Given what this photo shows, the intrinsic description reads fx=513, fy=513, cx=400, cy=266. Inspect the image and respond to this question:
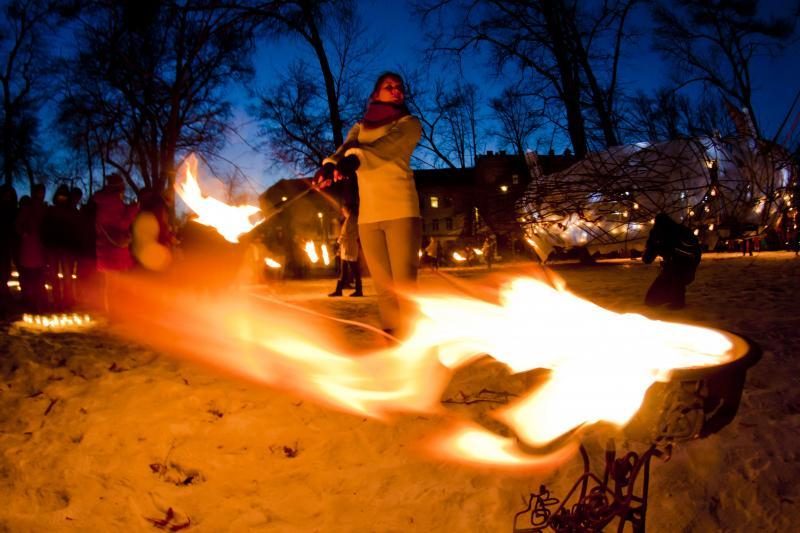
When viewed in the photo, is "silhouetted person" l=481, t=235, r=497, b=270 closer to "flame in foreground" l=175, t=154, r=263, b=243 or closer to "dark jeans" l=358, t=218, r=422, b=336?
"dark jeans" l=358, t=218, r=422, b=336

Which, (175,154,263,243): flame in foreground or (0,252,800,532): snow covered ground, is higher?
(175,154,263,243): flame in foreground

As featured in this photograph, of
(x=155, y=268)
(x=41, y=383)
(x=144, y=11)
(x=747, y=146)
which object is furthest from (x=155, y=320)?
(x=144, y=11)

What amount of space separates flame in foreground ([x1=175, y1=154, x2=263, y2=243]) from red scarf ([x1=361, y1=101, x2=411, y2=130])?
1.97m

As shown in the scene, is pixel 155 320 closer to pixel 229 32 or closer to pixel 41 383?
pixel 41 383

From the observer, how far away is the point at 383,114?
13.1ft

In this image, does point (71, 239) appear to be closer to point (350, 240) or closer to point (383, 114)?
point (350, 240)

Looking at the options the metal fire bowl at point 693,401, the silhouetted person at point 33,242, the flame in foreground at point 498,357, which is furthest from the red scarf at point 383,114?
the silhouetted person at point 33,242

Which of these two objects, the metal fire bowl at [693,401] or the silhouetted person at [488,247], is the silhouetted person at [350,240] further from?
the metal fire bowl at [693,401]

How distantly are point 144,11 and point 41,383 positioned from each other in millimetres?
13556

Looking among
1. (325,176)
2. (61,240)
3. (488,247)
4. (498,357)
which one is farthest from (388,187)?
(488,247)

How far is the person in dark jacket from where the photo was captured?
248 inches

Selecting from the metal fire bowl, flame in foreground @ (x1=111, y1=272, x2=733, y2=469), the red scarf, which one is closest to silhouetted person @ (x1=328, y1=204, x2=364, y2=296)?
flame in foreground @ (x1=111, y1=272, x2=733, y2=469)

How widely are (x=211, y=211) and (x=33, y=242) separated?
4585 mm

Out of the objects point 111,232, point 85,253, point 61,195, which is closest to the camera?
point 111,232
